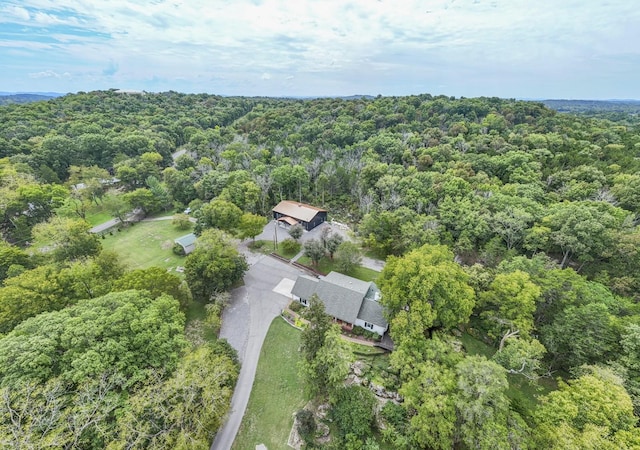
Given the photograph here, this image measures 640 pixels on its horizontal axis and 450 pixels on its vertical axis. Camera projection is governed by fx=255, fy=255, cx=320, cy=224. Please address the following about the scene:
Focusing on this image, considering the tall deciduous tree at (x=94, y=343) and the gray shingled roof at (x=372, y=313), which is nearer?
the tall deciduous tree at (x=94, y=343)

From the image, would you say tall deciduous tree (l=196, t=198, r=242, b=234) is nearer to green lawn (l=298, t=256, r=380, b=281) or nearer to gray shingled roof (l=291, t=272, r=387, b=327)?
green lawn (l=298, t=256, r=380, b=281)

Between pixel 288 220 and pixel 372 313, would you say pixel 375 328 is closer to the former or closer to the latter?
pixel 372 313

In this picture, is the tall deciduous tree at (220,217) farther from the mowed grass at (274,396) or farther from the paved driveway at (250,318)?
the mowed grass at (274,396)

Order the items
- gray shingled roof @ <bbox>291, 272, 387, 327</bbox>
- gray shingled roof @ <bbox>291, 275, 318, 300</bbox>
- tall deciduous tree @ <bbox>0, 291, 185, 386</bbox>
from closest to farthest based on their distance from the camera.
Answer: tall deciduous tree @ <bbox>0, 291, 185, 386</bbox> < gray shingled roof @ <bbox>291, 272, 387, 327</bbox> < gray shingled roof @ <bbox>291, 275, 318, 300</bbox>

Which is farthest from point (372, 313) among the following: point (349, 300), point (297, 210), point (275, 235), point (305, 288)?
point (297, 210)

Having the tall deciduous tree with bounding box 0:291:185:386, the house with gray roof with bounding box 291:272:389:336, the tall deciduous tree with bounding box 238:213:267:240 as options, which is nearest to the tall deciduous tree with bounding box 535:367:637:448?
the house with gray roof with bounding box 291:272:389:336

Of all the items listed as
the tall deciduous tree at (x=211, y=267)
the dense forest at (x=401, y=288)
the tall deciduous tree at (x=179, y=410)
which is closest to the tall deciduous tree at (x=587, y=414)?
the dense forest at (x=401, y=288)
